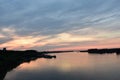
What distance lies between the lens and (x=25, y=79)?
176 feet

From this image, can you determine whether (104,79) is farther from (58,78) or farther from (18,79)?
(18,79)

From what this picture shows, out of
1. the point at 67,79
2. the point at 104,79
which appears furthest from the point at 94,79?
the point at 67,79

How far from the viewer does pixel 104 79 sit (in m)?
51.4

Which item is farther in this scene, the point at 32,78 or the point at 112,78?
the point at 32,78

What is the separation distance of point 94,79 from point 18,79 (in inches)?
600

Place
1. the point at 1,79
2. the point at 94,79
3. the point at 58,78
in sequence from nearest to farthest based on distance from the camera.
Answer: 1. the point at 1,79
2. the point at 94,79
3. the point at 58,78

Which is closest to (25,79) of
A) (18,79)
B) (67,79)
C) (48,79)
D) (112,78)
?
(18,79)

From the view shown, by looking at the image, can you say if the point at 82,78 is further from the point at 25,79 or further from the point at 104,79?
the point at 25,79

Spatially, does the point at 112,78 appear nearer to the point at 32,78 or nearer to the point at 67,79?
the point at 67,79

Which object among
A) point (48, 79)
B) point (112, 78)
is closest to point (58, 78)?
point (48, 79)

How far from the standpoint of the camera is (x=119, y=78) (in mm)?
50438

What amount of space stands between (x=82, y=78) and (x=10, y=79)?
14473mm

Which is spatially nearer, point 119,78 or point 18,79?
point 119,78

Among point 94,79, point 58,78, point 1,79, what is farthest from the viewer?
point 58,78
